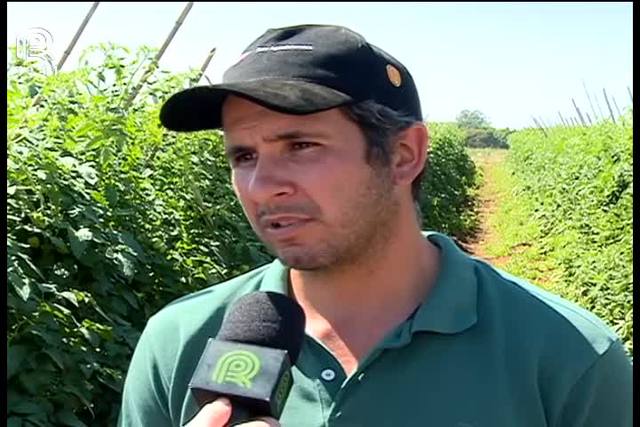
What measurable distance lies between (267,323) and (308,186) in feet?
0.79

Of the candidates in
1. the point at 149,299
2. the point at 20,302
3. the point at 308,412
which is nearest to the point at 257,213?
the point at 308,412

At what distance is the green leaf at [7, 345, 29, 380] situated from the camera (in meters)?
2.75

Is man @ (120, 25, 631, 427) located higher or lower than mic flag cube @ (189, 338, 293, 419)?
higher

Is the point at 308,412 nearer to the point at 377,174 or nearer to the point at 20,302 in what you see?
the point at 377,174

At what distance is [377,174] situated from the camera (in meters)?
1.63

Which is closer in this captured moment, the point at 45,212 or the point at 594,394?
the point at 594,394

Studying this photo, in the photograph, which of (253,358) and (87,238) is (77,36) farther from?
(253,358)

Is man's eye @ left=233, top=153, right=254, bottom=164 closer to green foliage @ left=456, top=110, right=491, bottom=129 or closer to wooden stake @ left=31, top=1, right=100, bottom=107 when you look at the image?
wooden stake @ left=31, top=1, right=100, bottom=107

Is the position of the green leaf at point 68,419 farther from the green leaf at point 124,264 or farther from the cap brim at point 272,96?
the cap brim at point 272,96

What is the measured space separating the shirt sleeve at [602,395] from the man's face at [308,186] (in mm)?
399

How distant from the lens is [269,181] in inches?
61.3

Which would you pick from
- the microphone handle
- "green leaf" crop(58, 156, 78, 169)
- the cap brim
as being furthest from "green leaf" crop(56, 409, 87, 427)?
the microphone handle

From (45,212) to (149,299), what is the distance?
2.66 ft

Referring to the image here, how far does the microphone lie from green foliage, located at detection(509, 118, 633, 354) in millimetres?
4191
